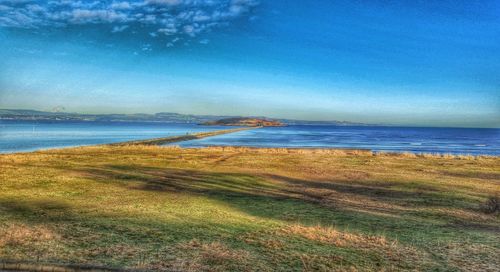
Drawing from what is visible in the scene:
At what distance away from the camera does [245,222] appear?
15062mm

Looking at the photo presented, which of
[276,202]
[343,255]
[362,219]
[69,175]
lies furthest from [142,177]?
[343,255]

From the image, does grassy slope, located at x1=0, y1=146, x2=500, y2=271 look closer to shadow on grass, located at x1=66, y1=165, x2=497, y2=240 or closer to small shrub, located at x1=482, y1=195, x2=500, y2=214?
shadow on grass, located at x1=66, y1=165, x2=497, y2=240

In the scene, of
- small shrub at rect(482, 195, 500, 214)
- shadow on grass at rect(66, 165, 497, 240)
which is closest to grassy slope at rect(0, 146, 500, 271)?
shadow on grass at rect(66, 165, 497, 240)

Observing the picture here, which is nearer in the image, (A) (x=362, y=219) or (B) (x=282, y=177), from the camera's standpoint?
(A) (x=362, y=219)

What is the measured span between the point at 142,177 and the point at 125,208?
36.9 feet

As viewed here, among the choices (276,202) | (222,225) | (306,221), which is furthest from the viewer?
(276,202)

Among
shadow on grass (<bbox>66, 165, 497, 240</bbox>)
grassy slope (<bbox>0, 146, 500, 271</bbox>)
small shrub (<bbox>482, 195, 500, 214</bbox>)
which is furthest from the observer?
small shrub (<bbox>482, 195, 500, 214</bbox>)

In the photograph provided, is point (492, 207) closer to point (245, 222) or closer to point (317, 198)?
point (317, 198)

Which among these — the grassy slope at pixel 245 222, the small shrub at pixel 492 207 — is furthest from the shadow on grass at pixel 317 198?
the small shrub at pixel 492 207

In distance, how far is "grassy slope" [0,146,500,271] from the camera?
10.3m

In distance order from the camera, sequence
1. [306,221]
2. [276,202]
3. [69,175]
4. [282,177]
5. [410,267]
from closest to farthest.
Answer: [410,267] → [306,221] → [276,202] → [69,175] → [282,177]

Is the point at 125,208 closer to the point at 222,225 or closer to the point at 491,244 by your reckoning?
the point at 222,225

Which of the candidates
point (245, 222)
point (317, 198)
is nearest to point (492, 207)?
point (317, 198)

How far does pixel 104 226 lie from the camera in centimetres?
1338
